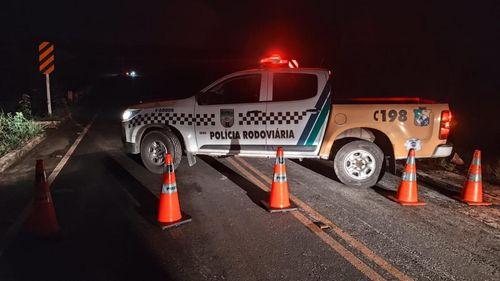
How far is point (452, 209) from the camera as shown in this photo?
5777mm

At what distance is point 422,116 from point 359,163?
1195 mm

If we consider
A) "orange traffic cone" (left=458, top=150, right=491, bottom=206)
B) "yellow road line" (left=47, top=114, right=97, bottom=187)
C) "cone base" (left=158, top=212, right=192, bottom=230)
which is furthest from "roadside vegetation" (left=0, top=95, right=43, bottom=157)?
"orange traffic cone" (left=458, top=150, right=491, bottom=206)

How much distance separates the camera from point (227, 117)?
7.11m

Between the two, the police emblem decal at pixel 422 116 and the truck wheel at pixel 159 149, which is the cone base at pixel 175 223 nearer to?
the truck wheel at pixel 159 149

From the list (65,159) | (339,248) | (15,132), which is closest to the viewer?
(339,248)

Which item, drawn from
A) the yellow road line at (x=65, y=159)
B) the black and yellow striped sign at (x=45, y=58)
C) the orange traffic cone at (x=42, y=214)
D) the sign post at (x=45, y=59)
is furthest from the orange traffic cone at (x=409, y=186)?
the black and yellow striped sign at (x=45, y=58)

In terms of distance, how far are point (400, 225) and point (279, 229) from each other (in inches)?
58.8

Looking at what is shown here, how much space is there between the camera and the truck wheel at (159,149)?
747cm

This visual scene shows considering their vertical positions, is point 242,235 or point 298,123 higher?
point 298,123

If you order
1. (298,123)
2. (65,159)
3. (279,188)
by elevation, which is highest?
(298,123)

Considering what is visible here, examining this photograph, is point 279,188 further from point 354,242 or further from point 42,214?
point 42,214

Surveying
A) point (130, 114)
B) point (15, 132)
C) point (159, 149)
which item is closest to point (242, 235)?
point (159, 149)

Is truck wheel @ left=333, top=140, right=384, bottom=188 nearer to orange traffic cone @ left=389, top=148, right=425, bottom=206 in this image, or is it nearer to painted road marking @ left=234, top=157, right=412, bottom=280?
orange traffic cone @ left=389, top=148, right=425, bottom=206

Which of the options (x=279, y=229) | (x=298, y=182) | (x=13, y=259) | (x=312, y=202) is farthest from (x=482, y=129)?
(x=13, y=259)
